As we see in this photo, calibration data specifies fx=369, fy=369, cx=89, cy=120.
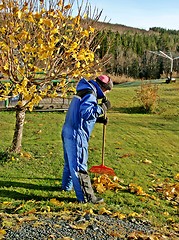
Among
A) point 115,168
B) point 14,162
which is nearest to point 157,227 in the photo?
point 115,168

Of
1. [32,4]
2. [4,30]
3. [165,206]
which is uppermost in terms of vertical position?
[32,4]

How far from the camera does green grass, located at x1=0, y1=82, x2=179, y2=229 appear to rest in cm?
564

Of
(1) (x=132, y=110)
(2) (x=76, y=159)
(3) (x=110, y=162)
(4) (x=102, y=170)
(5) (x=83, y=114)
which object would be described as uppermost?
(5) (x=83, y=114)

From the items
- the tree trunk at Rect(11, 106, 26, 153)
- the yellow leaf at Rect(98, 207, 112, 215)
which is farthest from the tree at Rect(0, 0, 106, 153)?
the yellow leaf at Rect(98, 207, 112, 215)

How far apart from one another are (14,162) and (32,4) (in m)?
3.10

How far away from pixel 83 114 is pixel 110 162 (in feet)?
10.8

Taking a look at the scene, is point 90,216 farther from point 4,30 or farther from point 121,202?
point 4,30

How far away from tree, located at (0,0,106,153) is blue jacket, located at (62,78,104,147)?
136 centimetres

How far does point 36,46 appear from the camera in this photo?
6.81 m

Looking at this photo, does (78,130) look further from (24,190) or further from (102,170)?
(102,170)

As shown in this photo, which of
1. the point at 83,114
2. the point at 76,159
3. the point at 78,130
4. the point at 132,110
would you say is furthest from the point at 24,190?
the point at 132,110

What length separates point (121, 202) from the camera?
583cm

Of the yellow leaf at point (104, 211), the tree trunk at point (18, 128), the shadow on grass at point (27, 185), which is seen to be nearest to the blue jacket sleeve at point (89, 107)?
the yellow leaf at point (104, 211)

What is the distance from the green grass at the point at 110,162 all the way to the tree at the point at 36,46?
106 cm
